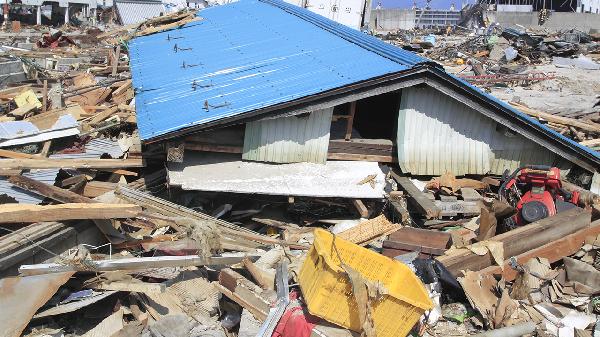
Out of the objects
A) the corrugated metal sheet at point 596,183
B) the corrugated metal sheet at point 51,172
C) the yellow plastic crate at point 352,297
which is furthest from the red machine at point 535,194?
the corrugated metal sheet at point 51,172

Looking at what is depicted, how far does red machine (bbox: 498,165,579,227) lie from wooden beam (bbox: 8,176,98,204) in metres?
6.82

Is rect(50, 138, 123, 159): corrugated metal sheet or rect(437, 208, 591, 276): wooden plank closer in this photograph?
rect(437, 208, 591, 276): wooden plank

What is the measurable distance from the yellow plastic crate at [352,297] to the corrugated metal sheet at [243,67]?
11.9 feet

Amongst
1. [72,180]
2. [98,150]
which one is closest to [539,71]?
[98,150]

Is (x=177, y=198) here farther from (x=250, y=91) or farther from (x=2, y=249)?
(x=2, y=249)

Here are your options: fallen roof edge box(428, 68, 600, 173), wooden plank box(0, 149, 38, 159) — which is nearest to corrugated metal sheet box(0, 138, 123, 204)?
wooden plank box(0, 149, 38, 159)

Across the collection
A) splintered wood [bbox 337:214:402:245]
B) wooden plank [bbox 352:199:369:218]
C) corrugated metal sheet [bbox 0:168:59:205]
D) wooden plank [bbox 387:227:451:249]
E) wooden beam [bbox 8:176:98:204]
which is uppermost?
wooden beam [bbox 8:176:98:204]

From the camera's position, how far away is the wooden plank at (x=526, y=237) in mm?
7312

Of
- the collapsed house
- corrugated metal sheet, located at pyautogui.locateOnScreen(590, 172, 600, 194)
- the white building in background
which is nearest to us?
the collapsed house

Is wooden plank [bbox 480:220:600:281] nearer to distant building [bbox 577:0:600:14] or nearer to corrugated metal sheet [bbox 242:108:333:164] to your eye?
corrugated metal sheet [bbox 242:108:333:164]

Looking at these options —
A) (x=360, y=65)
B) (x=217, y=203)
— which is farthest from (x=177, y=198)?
(x=360, y=65)

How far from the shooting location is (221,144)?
382 inches

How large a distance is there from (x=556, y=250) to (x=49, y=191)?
25.8 feet

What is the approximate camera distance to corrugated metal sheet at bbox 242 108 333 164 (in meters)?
9.60
